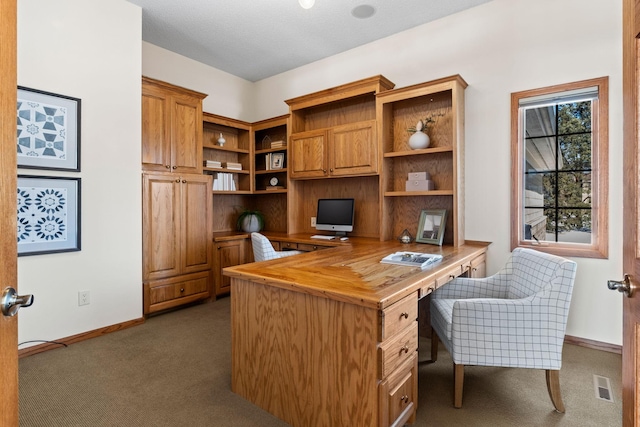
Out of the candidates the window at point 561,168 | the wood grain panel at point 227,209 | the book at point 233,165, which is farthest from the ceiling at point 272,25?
the wood grain panel at point 227,209

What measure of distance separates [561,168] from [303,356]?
266cm

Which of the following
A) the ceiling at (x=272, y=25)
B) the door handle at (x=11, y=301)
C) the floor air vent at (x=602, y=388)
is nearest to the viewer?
the door handle at (x=11, y=301)

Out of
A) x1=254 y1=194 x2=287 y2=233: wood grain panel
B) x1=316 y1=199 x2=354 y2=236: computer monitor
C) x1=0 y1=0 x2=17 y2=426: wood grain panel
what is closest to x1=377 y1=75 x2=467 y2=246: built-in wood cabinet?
x1=316 y1=199 x2=354 y2=236: computer monitor

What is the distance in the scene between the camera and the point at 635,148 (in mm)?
937

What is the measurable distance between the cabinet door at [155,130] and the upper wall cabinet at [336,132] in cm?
138

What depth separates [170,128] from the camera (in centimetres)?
344

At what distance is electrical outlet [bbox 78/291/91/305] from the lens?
8.94ft

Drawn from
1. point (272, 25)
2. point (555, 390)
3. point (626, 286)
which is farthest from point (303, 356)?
point (272, 25)

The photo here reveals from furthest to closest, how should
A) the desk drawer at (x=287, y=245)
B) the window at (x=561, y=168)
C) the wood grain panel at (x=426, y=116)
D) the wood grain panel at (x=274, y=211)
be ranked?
the wood grain panel at (x=274, y=211)
the desk drawer at (x=287, y=245)
the wood grain panel at (x=426, y=116)
the window at (x=561, y=168)

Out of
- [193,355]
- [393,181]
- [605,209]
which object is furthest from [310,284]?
[605,209]

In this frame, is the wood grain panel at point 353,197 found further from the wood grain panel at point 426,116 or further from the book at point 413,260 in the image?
the book at point 413,260

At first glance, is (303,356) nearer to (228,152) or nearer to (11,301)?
(11,301)

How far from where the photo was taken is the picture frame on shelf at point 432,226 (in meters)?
2.99

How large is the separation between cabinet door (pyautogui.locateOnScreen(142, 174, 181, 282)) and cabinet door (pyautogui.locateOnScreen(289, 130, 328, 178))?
1337 millimetres
